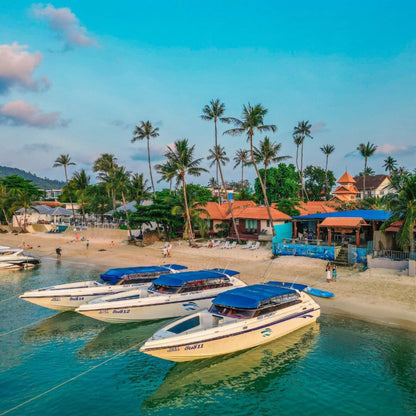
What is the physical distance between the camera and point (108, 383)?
12680 millimetres

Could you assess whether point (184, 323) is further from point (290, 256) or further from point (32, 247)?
point (32, 247)

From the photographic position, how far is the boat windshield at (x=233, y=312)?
1470cm

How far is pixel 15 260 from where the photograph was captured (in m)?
35.6

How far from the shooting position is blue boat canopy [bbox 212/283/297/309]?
48.7 feet

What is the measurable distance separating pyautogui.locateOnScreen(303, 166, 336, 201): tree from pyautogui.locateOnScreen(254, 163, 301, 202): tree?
70.3 ft

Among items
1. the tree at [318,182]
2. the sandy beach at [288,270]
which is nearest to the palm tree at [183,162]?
the sandy beach at [288,270]

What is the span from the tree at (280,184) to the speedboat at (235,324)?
45.5 metres

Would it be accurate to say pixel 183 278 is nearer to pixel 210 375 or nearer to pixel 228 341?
pixel 228 341

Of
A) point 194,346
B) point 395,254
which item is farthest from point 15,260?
point 395,254

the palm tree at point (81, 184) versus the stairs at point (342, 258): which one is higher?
the palm tree at point (81, 184)

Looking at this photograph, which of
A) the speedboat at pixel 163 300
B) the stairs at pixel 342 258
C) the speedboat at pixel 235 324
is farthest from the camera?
the stairs at pixel 342 258

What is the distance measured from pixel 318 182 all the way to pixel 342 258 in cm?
5838

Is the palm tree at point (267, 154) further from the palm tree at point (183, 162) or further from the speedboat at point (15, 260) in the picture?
the speedboat at point (15, 260)

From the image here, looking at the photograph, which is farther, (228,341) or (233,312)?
(233,312)
